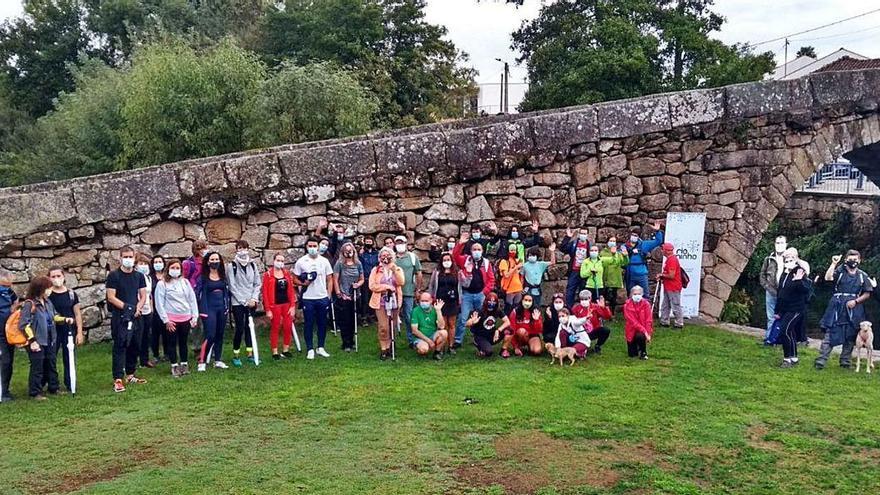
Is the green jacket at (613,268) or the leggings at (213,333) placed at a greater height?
the green jacket at (613,268)

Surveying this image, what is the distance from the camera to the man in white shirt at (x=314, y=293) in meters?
9.34

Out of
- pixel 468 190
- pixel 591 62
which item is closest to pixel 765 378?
pixel 468 190

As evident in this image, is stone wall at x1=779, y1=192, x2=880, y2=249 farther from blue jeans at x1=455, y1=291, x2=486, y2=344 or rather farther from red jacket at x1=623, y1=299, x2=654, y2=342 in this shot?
blue jeans at x1=455, y1=291, x2=486, y2=344

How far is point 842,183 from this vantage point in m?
27.5

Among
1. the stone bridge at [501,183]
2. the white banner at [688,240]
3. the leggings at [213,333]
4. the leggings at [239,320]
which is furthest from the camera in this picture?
the white banner at [688,240]

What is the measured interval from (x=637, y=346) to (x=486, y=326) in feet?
5.70

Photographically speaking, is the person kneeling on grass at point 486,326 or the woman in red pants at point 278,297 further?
the person kneeling on grass at point 486,326

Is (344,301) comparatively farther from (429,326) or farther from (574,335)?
(574,335)

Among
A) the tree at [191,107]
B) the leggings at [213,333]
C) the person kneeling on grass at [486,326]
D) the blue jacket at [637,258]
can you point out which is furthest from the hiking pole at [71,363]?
the blue jacket at [637,258]

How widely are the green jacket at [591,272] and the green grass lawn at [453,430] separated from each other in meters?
1.62

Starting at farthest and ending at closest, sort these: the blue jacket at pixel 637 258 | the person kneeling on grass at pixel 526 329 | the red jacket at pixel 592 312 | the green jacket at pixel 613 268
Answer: the blue jacket at pixel 637 258 → the green jacket at pixel 613 268 → the person kneeling on grass at pixel 526 329 → the red jacket at pixel 592 312

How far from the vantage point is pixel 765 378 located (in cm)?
870

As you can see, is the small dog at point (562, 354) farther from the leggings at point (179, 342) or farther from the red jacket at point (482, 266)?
the leggings at point (179, 342)

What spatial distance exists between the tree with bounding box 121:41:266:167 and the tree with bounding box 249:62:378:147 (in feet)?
1.78
